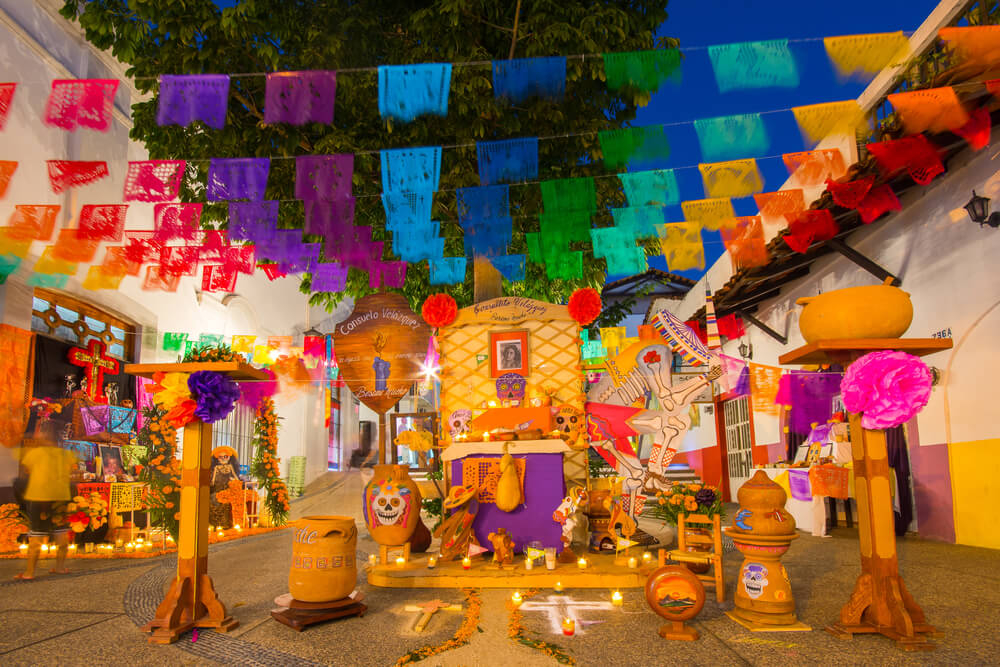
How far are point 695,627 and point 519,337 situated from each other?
4.20 m

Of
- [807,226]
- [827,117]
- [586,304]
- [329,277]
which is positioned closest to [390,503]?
[586,304]

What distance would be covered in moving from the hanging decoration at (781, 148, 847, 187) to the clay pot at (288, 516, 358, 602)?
564cm

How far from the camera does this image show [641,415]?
6.08 m

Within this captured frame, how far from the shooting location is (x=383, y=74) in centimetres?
517

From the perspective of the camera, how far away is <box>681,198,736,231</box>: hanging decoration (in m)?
6.73

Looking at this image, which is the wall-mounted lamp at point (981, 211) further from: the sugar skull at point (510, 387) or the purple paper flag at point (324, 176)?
the purple paper flag at point (324, 176)

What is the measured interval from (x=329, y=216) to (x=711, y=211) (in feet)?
14.9

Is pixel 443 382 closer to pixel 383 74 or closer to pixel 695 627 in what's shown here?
pixel 383 74

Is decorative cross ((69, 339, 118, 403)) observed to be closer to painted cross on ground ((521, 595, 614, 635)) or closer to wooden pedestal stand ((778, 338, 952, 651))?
painted cross on ground ((521, 595, 614, 635))

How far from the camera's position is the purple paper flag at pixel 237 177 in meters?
6.27

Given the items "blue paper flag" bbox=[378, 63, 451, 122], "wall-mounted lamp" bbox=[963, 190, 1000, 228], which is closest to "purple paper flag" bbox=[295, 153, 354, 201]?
"blue paper flag" bbox=[378, 63, 451, 122]

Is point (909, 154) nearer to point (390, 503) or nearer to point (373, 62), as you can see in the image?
point (390, 503)

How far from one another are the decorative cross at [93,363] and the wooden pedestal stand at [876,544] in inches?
367

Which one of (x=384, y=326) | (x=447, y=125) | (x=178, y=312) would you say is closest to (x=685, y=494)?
(x=384, y=326)
